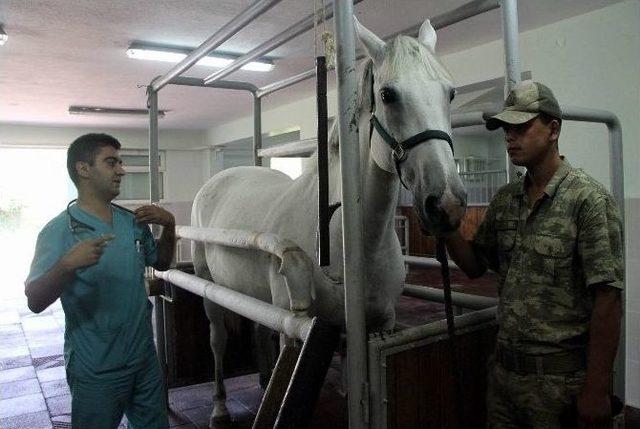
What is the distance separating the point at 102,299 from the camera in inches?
70.0

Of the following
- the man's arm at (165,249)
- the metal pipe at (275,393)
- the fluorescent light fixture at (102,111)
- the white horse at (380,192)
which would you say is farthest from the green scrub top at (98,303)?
the fluorescent light fixture at (102,111)

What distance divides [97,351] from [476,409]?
4.24 ft

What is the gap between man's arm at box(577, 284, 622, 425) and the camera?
123cm

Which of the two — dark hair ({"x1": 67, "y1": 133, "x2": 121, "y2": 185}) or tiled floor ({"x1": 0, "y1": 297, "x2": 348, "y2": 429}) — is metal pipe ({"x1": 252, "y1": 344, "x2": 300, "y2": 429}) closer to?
dark hair ({"x1": 67, "y1": 133, "x2": 121, "y2": 185})

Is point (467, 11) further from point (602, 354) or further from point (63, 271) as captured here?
point (63, 271)

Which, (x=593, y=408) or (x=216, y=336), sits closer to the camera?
(x=593, y=408)

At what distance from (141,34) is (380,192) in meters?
3.92

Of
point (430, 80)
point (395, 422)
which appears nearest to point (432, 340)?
point (395, 422)

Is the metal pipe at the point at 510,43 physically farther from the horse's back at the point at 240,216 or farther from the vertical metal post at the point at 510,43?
the horse's back at the point at 240,216

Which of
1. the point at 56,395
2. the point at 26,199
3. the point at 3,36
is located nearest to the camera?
the point at 56,395

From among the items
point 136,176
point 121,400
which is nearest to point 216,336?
point 121,400

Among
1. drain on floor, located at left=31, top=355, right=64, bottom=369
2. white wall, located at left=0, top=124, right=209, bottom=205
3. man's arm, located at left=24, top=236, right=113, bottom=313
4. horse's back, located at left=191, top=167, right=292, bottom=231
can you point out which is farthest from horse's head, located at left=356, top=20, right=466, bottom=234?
white wall, located at left=0, top=124, right=209, bottom=205

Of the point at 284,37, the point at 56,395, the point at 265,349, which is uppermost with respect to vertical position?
the point at 284,37

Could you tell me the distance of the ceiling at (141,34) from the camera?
155 inches
